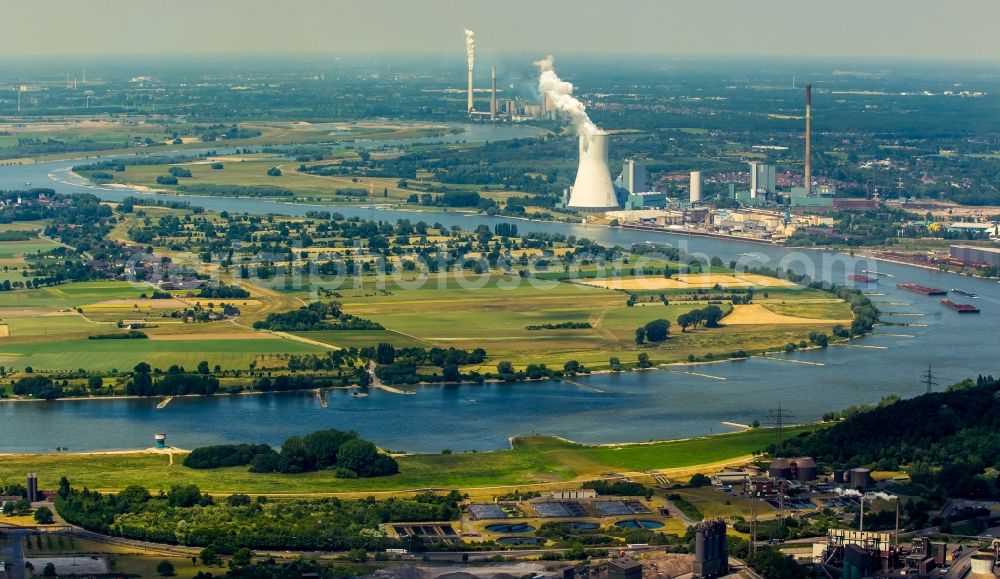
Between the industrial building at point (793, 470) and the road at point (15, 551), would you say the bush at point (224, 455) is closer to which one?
the road at point (15, 551)

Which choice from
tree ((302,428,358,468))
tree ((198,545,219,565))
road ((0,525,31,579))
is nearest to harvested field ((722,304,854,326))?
tree ((302,428,358,468))

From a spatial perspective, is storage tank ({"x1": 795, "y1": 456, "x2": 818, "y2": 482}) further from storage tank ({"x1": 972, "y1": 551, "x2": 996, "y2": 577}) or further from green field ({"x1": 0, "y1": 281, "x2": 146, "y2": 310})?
green field ({"x1": 0, "y1": 281, "x2": 146, "y2": 310})

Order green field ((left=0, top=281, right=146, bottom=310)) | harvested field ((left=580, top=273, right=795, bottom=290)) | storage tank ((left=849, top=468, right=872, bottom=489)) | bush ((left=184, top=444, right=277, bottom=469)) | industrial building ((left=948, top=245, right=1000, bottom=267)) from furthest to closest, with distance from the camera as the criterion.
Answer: industrial building ((left=948, top=245, right=1000, bottom=267)) < harvested field ((left=580, top=273, right=795, bottom=290)) < green field ((left=0, top=281, right=146, bottom=310)) < bush ((left=184, top=444, right=277, bottom=469)) < storage tank ((left=849, top=468, right=872, bottom=489))

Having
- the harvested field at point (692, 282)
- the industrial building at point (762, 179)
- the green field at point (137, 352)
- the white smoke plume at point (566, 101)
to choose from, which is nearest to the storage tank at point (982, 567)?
the green field at point (137, 352)

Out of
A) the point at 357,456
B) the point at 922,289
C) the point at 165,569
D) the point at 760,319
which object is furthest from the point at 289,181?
the point at 165,569

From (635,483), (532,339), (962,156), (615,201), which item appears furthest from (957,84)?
(635,483)

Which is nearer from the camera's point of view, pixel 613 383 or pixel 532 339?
pixel 613 383

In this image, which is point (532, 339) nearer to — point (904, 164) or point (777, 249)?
point (777, 249)
